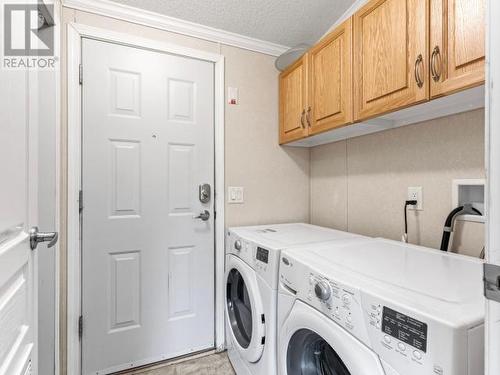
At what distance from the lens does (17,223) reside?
0.67 meters

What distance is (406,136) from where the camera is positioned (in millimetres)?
1440

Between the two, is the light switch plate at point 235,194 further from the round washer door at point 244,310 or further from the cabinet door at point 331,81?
the cabinet door at point 331,81

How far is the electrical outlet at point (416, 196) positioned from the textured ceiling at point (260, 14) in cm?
125

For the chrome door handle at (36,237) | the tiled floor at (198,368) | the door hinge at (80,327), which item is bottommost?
the tiled floor at (198,368)

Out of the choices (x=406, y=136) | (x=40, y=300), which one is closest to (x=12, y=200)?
(x=40, y=300)

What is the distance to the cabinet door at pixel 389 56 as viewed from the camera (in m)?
1.05

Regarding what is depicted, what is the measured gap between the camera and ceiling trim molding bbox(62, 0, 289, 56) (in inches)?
61.9

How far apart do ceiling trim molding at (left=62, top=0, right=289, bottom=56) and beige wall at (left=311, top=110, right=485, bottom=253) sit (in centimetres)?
96

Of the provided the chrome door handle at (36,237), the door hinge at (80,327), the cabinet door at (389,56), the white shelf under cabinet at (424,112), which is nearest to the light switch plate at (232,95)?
the white shelf under cabinet at (424,112)

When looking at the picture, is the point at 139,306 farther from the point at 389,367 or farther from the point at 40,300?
the point at 389,367

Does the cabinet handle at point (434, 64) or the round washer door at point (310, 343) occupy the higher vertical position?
the cabinet handle at point (434, 64)

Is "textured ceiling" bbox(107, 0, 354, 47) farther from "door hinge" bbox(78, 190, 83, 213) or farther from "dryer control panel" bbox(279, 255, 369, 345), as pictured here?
"dryer control panel" bbox(279, 255, 369, 345)

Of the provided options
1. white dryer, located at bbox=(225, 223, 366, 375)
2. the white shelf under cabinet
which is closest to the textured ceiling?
the white shelf under cabinet

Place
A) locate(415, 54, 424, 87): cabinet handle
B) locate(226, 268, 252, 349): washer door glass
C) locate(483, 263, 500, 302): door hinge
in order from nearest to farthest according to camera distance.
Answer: locate(483, 263, 500, 302): door hinge
locate(415, 54, 424, 87): cabinet handle
locate(226, 268, 252, 349): washer door glass
